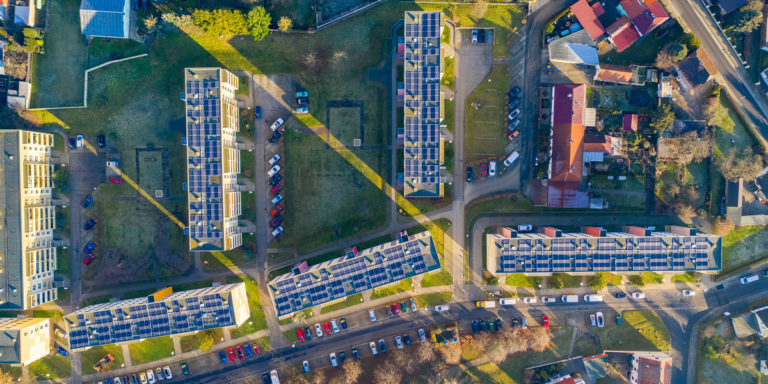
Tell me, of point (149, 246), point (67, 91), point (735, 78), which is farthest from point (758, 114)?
point (67, 91)

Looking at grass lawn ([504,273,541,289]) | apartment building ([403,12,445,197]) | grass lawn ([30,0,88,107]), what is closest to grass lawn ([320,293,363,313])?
apartment building ([403,12,445,197])

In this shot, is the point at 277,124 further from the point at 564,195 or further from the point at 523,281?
the point at 523,281

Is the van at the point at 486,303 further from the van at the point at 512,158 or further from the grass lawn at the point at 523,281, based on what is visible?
the van at the point at 512,158

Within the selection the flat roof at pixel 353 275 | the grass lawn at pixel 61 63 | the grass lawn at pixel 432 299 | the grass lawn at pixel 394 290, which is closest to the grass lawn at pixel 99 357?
the flat roof at pixel 353 275

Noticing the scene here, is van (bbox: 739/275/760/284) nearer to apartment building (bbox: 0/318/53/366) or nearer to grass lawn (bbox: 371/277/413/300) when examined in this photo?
grass lawn (bbox: 371/277/413/300)

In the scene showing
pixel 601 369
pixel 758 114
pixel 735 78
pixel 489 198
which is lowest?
pixel 601 369

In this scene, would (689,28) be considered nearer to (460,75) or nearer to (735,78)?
(735,78)
